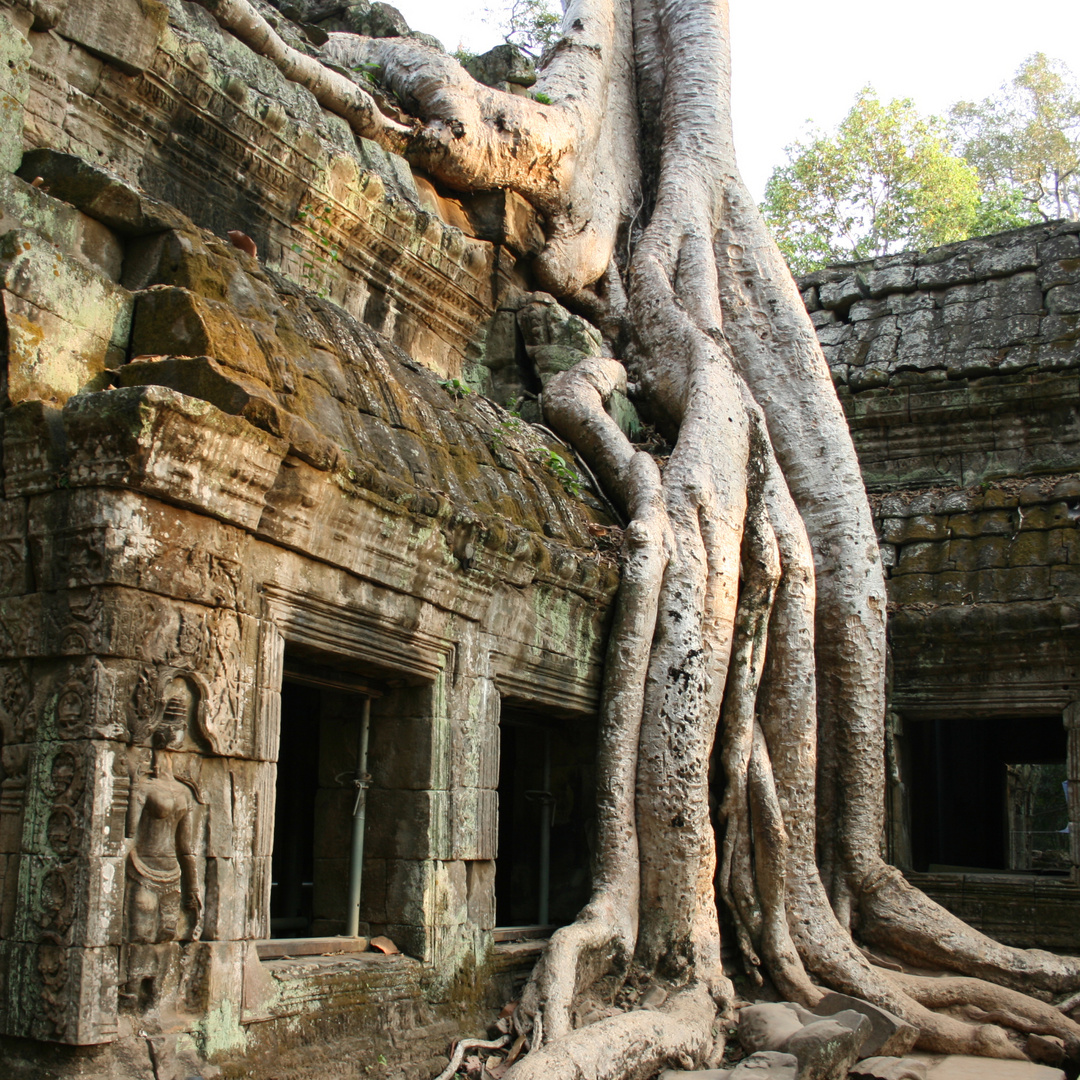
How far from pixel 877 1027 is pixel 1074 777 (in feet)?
7.89

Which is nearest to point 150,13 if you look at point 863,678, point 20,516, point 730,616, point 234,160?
point 234,160

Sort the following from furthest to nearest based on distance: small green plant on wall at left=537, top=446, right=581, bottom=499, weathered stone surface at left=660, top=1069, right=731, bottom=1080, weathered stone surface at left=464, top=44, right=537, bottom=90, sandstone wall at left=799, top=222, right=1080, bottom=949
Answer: weathered stone surface at left=464, top=44, right=537, bottom=90, sandstone wall at left=799, top=222, right=1080, bottom=949, small green plant on wall at left=537, top=446, right=581, bottom=499, weathered stone surface at left=660, top=1069, right=731, bottom=1080

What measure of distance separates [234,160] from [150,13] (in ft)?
2.12

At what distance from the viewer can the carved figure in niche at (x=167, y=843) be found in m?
2.95

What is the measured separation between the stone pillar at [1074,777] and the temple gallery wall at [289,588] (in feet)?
0.06

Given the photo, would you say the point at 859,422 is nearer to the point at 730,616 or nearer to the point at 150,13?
the point at 730,616

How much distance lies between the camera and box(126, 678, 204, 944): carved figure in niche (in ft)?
9.67

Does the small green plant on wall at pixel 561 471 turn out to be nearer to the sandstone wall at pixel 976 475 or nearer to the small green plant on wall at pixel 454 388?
the small green plant on wall at pixel 454 388

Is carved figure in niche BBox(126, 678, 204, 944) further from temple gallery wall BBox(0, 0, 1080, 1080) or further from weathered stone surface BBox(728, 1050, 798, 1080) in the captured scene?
weathered stone surface BBox(728, 1050, 798, 1080)

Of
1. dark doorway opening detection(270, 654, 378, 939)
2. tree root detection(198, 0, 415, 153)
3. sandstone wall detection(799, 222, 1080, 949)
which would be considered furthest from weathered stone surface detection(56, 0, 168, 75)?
sandstone wall detection(799, 222, 1080, 949)

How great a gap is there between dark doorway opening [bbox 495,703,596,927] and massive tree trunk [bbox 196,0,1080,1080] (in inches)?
16.0

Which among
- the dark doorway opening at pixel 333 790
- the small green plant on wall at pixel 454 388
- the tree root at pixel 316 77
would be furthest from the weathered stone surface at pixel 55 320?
the tree root at pixel 316 77

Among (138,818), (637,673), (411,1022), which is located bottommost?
(411,1022)

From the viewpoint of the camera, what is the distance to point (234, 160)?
482 centimetres
